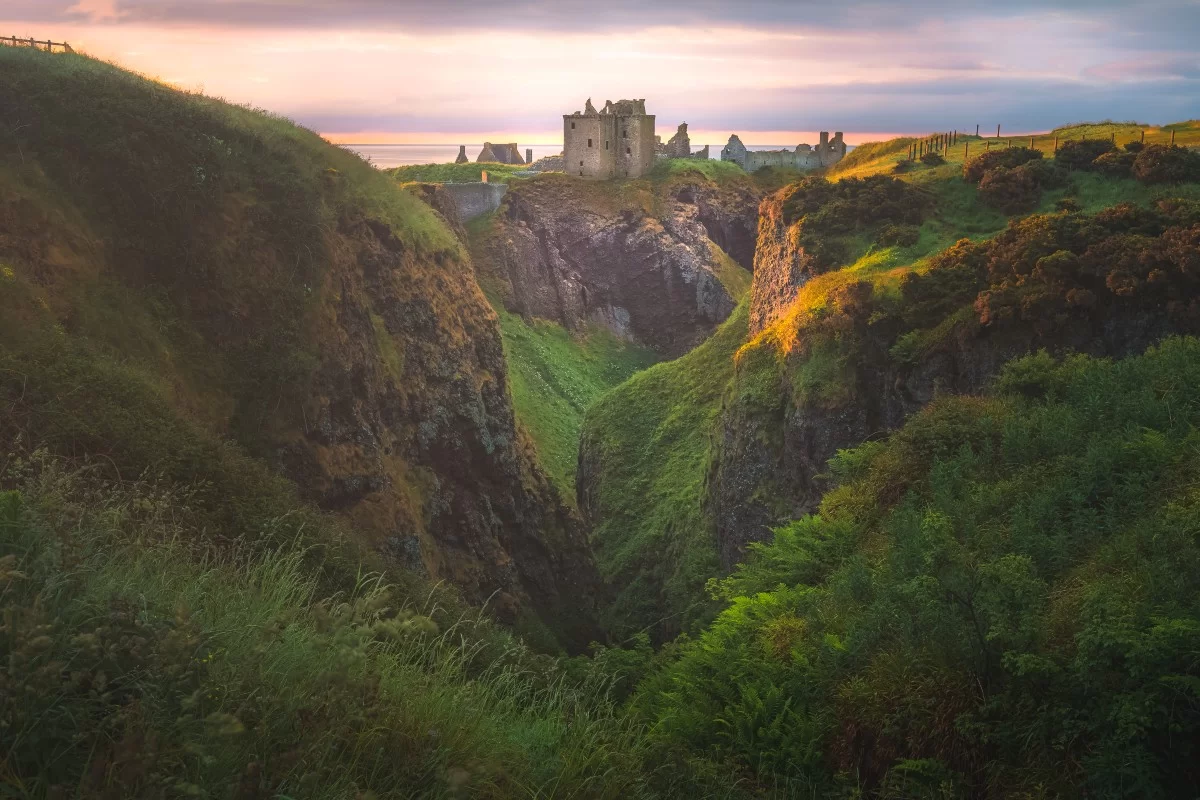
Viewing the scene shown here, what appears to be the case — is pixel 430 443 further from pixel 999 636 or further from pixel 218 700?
pixel 218 700

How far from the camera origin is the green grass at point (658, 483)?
27688mm

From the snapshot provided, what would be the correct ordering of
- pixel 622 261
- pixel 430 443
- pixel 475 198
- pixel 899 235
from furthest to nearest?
pixel 622 261
pixel 475 198
pixel 899 235
pixel 430 443

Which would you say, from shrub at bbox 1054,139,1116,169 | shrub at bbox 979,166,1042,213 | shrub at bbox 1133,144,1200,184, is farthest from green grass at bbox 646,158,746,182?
shrub at bbox 1133,144,1200,184

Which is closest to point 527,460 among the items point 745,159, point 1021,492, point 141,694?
point 1021,492

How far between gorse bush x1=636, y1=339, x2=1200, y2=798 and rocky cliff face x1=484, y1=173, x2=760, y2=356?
154 feet

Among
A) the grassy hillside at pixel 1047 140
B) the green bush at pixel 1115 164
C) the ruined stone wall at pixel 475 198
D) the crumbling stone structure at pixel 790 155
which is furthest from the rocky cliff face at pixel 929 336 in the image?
the crumbling stone structure at pixel 790 155

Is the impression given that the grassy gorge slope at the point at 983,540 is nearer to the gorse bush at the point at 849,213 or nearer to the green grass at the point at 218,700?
the green grass at the point at 218,700

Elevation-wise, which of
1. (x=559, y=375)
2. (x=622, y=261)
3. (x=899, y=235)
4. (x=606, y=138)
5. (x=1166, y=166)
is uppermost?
(x=606, y=138)

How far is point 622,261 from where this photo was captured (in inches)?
2376

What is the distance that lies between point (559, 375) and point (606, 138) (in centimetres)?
2151

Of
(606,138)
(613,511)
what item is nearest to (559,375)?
(613,511)

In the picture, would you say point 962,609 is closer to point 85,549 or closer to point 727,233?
point 85,549

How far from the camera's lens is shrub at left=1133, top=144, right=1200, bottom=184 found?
24.2 metres

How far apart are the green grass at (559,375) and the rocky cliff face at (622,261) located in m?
1.83
